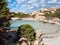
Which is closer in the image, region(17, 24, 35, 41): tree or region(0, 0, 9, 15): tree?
region(0, 0, 9, 15): tree

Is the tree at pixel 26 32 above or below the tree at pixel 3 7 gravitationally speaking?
below

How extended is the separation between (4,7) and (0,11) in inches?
36.6

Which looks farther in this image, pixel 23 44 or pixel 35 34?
pixel 35 34

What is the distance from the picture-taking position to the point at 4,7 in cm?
1437

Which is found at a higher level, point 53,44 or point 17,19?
point 53,44

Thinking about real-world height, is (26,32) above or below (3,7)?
below

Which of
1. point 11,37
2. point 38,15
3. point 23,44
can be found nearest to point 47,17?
point 38,15

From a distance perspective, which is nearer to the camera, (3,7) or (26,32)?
(3,7)

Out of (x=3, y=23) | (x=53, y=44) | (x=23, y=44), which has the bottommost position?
(x=53, y=44)

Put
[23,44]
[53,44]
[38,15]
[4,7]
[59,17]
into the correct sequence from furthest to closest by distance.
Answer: [38,15] < [59,17] < [53,44] < [4,7] < [23,44]

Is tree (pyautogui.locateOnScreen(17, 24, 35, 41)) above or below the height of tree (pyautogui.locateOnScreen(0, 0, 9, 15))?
below

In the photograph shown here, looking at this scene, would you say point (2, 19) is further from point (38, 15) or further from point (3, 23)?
point (38, 15)

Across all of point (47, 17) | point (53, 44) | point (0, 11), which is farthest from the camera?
point (47, 17)

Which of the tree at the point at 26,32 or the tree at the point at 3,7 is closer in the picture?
the tree at the point at 3,7
